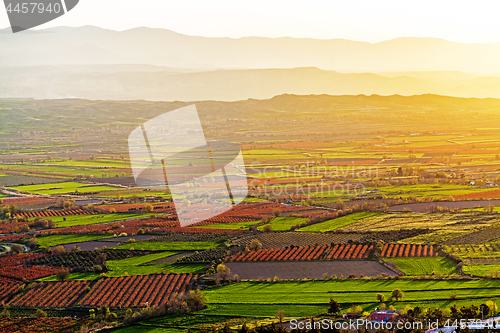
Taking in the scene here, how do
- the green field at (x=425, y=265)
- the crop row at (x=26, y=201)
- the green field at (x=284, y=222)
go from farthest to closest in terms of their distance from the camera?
1. the crop row at (x=26, y=201)
2. the green field at (x=284, y=222)
3. the green field at (x=425, y=265)

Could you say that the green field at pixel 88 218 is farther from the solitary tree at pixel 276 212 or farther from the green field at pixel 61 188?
the green field at pixel 61 188

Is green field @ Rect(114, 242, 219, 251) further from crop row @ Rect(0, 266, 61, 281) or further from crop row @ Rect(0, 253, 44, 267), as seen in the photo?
crop row @ Rect(0, 266, 61, 281)

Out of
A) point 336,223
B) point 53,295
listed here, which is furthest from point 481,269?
point 53,295

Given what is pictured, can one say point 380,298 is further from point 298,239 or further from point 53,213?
point 53,213

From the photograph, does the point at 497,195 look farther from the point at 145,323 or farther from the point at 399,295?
the point at 145,323

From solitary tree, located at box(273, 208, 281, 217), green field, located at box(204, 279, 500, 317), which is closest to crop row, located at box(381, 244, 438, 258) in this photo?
green field, located at box(204, 279, 500, 317)

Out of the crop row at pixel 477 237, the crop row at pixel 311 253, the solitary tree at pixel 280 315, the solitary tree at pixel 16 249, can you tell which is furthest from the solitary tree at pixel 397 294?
the solitary tree at pixel 16 249
